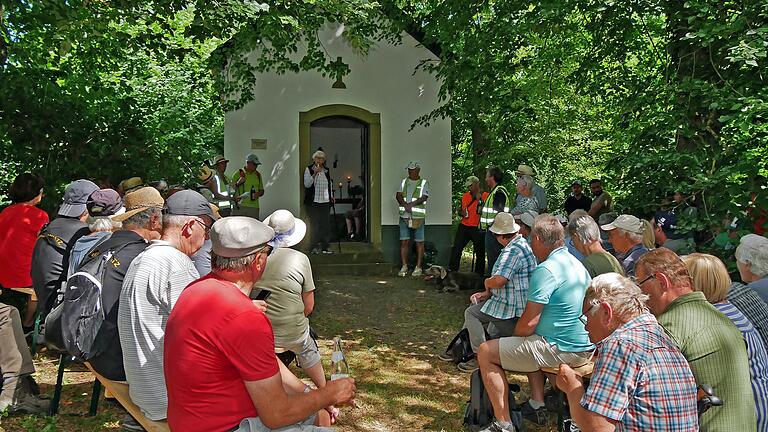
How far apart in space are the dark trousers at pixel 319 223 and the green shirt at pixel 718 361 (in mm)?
9655

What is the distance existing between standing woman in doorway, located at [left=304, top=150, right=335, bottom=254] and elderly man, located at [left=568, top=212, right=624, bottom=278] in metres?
7.33

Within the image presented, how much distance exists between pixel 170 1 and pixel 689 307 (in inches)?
262

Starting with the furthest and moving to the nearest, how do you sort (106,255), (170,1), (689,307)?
(170,1), (106,255), (689,307)

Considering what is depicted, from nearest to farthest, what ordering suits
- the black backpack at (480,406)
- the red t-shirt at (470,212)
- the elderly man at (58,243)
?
the black backpack at (480,406) → the elderly man at (58,243) → the red t-shirt at (470,212)

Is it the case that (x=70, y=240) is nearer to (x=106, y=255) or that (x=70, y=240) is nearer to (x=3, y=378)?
(x=3, y=378)

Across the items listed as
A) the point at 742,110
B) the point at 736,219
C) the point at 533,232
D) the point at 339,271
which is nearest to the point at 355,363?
the point at 533,232

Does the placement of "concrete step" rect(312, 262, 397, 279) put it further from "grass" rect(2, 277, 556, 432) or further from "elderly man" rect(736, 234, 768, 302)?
"elderly man" rect(736, 234, 768, 302)

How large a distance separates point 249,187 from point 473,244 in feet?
13.6

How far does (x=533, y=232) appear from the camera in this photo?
447cm

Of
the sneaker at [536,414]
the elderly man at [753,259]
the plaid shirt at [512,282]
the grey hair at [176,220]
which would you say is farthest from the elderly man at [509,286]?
the grey hair at [176,220]

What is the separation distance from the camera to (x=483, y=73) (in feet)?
29.1

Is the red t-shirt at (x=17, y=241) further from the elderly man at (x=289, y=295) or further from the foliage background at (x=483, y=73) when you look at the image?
the elderly man at (x=289, y=295)

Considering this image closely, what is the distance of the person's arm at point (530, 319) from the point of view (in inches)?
167

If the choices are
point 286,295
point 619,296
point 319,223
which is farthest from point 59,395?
point 319,223
